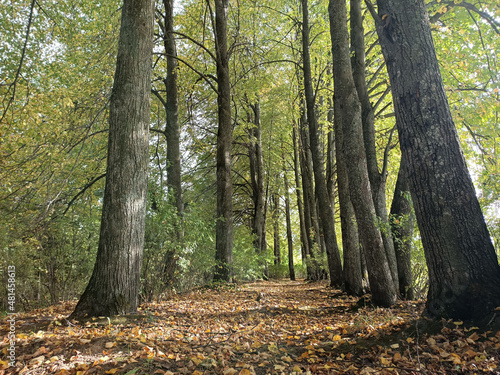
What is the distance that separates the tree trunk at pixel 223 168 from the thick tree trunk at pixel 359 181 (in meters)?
4.31

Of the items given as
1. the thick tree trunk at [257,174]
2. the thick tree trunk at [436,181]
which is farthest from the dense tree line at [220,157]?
the thick tree trunk at [257,174]

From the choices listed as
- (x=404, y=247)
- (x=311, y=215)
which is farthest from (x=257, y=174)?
(x=404, y=247)

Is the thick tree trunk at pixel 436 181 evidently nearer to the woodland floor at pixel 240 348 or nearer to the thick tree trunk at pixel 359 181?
the woodland floor at pixel 240 348

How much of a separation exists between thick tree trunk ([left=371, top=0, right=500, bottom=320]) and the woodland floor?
1.20 ft

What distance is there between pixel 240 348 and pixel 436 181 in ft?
9.11

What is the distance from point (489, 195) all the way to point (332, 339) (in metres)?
4.57

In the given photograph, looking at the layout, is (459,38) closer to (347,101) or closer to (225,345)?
(347,101)

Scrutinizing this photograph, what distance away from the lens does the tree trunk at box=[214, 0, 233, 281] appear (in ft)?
30.0

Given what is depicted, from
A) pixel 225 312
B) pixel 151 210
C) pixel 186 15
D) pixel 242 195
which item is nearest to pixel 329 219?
pixel 225 312

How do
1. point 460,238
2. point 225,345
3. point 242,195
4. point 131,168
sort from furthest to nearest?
point 242,195
point 131,168
point 225,345
point 460,238

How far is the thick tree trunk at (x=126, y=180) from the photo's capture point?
406 centimetres

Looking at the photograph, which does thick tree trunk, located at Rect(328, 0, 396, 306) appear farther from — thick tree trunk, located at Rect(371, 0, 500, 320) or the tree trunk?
the tree trunk

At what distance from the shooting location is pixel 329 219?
388 inches

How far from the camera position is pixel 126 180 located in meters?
4.30
